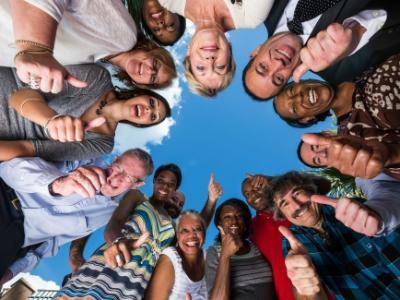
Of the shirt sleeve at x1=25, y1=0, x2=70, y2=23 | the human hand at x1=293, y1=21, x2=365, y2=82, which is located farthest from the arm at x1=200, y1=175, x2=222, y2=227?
the shirt sleeve at x1=25, y1=0, x2=70, y2=23

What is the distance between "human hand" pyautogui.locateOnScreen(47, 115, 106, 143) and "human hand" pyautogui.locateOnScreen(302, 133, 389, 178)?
2.36 ft

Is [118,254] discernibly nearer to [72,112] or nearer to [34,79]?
[72,112]

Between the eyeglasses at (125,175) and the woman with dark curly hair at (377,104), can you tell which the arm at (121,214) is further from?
the woman with dark curly hair at (377,104)

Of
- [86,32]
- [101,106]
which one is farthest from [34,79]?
[101,106]

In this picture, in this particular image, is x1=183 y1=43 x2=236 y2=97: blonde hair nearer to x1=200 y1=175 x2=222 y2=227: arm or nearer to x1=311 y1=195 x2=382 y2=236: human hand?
x1=200 y1=175 x2=222 y2=227: arm

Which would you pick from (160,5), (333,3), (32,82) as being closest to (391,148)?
(333,3)

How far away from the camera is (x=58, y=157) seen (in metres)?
1.76

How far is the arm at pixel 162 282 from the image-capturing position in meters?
1.88

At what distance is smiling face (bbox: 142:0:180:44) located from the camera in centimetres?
190

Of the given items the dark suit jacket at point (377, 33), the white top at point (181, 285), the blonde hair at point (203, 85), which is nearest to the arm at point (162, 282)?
the white top at point (181, 285)

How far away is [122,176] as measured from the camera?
182cm

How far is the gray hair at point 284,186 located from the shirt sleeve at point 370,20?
0.77m

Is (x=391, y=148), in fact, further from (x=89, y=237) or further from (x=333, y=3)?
(x=89, y=237)

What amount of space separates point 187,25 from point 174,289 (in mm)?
1441
